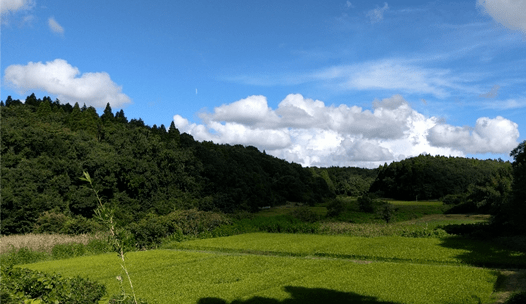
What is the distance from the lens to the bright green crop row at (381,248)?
18906 millimetres

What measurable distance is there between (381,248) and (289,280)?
9463 mm

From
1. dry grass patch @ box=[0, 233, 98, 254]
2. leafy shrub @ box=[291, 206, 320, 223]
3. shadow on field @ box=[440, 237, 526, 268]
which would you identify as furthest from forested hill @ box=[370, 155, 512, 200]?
dry grass patch @ box=[0, 233, 98, 254]

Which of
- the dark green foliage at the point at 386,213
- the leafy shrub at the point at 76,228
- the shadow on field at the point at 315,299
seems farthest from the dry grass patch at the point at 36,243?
the dark green foliage at the point at 386,213

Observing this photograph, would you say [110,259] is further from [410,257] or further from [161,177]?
[161,177]

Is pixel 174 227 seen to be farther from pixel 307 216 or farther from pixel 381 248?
pixel 381 248

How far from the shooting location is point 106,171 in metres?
39.2

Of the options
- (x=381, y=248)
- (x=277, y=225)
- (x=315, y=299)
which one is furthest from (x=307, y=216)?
(x=315, y=299)

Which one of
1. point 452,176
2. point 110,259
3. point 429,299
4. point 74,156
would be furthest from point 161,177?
point 452,176

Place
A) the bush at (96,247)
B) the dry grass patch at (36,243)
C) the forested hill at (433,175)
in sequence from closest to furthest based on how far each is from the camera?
the dry grass patch at (36,243)
the bush at (96,247)
the forested hill at (433,175)

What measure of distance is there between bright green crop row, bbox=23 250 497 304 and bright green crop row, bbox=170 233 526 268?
7.01 feet

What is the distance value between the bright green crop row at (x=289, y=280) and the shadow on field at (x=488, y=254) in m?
2.41

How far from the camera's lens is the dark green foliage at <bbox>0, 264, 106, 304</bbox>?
844 cm

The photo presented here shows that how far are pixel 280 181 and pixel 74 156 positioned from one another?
3744cm

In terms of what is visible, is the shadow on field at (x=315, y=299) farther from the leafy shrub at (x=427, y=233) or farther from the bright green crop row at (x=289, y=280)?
the leafy shrub at (x=427, y=233)
